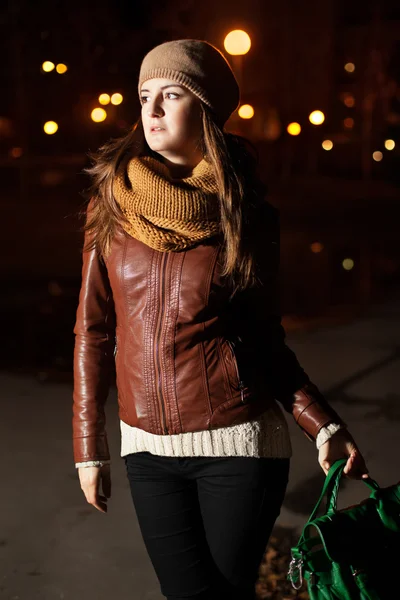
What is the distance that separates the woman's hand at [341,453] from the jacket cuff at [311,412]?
44 mm

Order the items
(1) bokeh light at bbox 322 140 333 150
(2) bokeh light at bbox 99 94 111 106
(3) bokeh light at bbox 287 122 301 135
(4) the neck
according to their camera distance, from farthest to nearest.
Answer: (1) bokeh light at bbox 322 140 333 150 → (3) bokeh light at bbox 287 122 301 135 → (2) bokeh light at bbox 99 94 111 106 → (4) the neck

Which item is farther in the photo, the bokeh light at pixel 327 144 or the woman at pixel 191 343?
the bokeh light at pixel 327 144

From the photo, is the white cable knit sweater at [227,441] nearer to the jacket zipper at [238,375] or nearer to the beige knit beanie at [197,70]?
the jacket zipper at [238,375]

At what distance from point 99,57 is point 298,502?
25523 millimetres

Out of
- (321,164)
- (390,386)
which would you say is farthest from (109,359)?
(321,164)

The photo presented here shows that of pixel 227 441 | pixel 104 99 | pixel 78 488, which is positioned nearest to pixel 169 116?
pixel 227 441

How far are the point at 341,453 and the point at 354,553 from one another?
0.37 meters

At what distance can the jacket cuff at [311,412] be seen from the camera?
240 centimetres

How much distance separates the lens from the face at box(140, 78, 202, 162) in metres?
2.32

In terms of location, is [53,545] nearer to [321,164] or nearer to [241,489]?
[241,489]

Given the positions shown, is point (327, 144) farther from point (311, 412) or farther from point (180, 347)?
point (180, 347)

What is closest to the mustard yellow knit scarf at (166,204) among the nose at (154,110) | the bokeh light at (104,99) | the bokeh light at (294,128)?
the nose at (154,110)

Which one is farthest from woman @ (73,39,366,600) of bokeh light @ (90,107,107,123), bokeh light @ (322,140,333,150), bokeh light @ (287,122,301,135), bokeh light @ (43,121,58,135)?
bokeh light @ (322,140,333,150)

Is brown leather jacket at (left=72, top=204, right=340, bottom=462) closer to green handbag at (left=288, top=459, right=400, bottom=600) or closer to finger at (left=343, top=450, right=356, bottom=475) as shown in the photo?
finger at (left=343, top=450, right=356, bottom=475)
